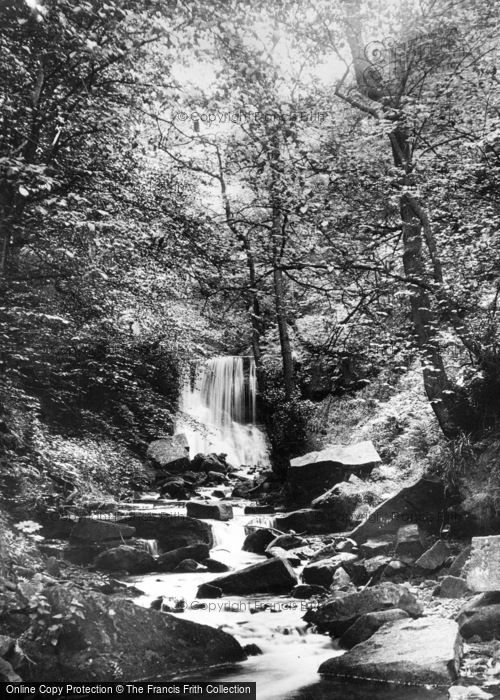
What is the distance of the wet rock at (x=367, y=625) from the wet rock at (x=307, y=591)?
68.7 inches

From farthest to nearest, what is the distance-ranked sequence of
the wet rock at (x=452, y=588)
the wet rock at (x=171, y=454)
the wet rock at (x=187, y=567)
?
the wet rock at (x=171, y=454) < the wet rock at (x=187, y=567) < the wet rock at (x=452, y=588)

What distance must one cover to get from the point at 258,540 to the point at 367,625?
16.6 feet

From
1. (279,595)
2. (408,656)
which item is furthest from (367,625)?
(279,595)

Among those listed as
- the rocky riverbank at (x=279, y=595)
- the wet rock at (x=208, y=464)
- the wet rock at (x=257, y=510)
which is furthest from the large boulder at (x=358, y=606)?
the wet rock at (x=208, y=464)

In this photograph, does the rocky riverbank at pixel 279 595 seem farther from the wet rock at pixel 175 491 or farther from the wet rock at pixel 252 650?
the wet rock at pixel 175 491

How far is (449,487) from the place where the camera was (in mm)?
8203

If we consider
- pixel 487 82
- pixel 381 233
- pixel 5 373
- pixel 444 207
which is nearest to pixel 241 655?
pixel 5 373

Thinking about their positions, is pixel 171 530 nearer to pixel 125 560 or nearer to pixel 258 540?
pixel 125 560

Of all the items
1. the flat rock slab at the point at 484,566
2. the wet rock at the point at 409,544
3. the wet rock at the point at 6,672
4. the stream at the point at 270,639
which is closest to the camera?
the wet rock at the point at 6,672

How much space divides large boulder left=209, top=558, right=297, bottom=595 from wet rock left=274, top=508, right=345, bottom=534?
3293 millimetres

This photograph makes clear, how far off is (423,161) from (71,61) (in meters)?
5.02

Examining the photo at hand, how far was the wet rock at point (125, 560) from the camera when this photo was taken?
887 cm

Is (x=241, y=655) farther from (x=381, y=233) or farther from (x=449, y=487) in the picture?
(x=381, y=233)

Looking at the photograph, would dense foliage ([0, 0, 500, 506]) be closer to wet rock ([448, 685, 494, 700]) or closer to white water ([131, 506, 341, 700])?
white water ([131, 506, 341, 700])
